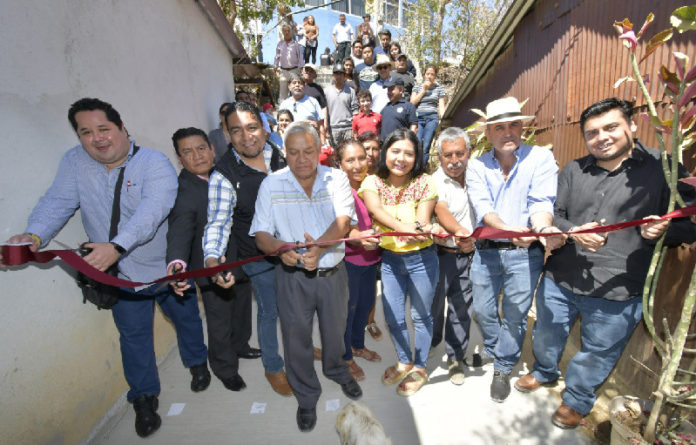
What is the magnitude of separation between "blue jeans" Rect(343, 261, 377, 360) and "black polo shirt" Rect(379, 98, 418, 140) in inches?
143

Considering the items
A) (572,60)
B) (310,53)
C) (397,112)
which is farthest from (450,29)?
(572,60)

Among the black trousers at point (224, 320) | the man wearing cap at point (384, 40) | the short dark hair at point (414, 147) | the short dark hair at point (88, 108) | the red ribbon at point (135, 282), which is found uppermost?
the man wearing cap at point (384, 40)

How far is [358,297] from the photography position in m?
3.19

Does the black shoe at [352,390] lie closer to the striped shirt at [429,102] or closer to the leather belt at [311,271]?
the leather belt at [311,271]

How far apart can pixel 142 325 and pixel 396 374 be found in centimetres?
212

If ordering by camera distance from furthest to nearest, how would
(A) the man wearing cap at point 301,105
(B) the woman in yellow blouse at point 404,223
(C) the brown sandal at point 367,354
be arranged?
(A) the man wearing cap at point 301,105 < (C) the brown sandal at point 367,354 < (B) the woman in yellow blouse at point 404,223

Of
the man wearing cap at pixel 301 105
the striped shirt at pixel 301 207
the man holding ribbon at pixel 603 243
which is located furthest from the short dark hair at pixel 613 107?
the man wearing cap at pixel 301 105

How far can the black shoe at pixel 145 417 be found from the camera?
273cm

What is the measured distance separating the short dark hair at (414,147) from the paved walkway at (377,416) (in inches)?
73.8

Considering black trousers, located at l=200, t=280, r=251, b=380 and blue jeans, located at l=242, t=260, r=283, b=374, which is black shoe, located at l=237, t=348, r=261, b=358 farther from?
blue jeans, located at l=242, t=260, r=283, b=374

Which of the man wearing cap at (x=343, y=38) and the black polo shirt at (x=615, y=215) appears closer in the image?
the black polo shirt at (x=615, y=215)

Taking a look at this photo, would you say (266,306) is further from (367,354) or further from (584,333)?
(584,333)

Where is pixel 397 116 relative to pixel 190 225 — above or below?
above

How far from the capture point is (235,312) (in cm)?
333
